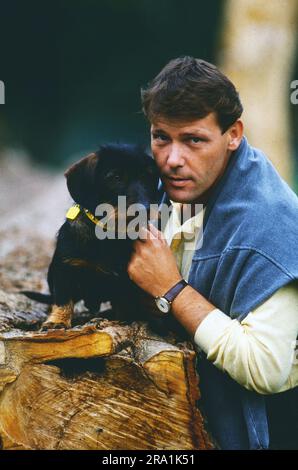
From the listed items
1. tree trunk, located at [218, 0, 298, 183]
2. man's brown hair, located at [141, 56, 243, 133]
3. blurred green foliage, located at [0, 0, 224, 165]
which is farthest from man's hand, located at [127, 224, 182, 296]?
blurred green foliage, located at [0, 0, 224, 165]

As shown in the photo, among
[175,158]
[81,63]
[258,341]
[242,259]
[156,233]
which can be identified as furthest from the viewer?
[81,63]

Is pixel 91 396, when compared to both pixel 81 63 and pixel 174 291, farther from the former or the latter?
pixel 81 63

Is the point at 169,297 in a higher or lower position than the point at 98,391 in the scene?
higher

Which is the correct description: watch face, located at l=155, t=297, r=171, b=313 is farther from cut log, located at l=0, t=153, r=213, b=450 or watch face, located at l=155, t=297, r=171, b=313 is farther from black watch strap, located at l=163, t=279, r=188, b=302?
cut log, located at l=0, t=153, r=213, b=450

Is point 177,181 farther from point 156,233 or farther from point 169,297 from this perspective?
point 169,297

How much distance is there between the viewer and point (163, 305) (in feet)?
7.55

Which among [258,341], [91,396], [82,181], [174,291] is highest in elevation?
[82,181]

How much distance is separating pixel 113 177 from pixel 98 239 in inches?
13.0

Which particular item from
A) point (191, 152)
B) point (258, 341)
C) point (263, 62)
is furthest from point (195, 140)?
point (263, 62)

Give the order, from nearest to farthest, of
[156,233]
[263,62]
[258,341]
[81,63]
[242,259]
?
1. [258,341]
2. [242,259]
3. [156,233]
4. [263,62]
5. [81,63]

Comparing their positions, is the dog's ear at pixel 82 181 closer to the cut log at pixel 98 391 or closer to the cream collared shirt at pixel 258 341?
the cut log at pixel 98 391

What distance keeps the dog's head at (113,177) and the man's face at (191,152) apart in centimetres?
26

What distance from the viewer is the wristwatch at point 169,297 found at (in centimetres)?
228

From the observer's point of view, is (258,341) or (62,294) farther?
(62,294)
